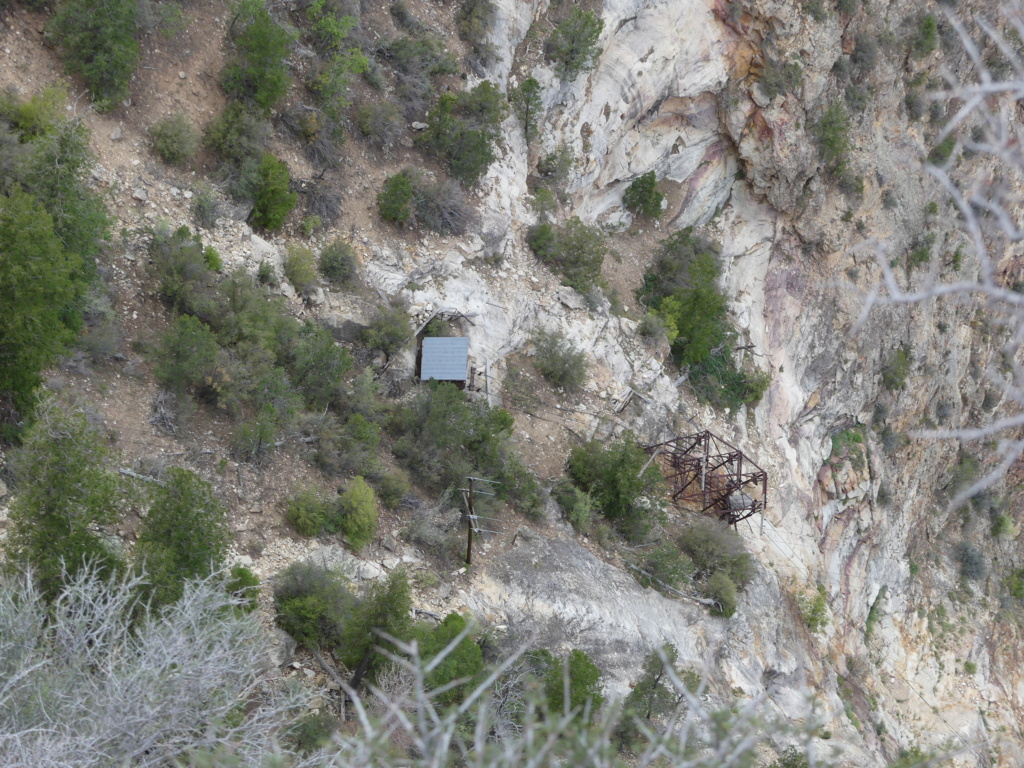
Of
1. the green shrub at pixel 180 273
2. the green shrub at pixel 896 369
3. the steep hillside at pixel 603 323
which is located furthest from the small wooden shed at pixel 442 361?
the green shrub at pixel 896 369

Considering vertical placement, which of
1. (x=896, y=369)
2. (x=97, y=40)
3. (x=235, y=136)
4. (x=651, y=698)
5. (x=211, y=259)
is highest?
(x=97, y=40)

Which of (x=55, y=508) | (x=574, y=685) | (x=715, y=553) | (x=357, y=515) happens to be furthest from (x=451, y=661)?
(x=715, y=553)

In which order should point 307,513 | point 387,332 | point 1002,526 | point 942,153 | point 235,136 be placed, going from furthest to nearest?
point 1002,526 → point 942,153 → point 387,332 → point 235,136 → point 307,513

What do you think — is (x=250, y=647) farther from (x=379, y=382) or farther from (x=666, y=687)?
(x=379, y=382)

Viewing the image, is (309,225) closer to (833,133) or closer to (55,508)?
(55,508)

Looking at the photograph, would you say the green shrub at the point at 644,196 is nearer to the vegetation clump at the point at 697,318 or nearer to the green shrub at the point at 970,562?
the vegetation clump at the point at 697,318
